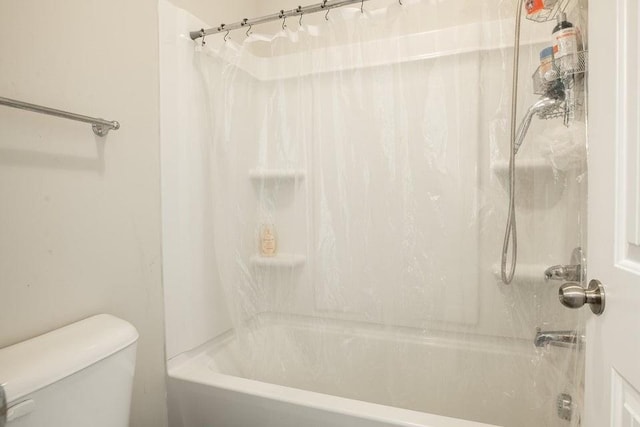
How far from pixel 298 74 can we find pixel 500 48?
755mm

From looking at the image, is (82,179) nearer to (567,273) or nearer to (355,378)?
(355,378)

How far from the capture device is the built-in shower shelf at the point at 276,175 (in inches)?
58.6

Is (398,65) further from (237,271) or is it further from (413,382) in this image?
(413,382)

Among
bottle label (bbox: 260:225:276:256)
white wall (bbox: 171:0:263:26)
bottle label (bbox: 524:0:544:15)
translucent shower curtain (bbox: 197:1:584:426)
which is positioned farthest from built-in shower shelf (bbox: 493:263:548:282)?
white wall (bbox: 171:0:263:26)

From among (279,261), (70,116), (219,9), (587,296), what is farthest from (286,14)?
(587,296)

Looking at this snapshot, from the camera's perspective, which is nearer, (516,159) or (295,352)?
(516,159)

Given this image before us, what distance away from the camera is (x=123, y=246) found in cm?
120

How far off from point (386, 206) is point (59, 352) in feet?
3.65

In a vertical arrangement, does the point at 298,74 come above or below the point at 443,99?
above

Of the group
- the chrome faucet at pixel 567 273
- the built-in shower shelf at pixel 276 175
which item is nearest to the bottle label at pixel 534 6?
the chrome faucet at pixel 567 273

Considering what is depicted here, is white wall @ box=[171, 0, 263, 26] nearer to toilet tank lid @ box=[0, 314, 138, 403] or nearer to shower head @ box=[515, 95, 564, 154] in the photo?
toilet tank lid @ box=[0, 314, 138, 403]

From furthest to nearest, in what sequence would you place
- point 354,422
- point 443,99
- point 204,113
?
point 204,113 < point 443,99 < point 354,422

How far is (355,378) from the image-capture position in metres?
1.49

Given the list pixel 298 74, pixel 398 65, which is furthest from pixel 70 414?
pixel 398 65
